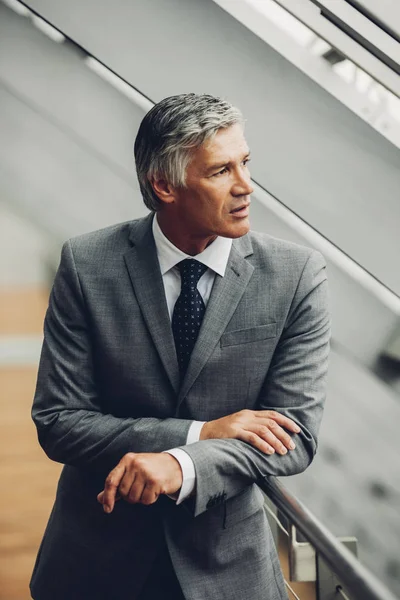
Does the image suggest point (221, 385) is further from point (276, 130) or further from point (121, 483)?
point (276, 130)

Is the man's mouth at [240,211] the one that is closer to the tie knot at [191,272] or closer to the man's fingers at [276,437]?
the tie knot at [191,272]

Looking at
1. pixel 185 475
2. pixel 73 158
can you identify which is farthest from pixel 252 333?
pixel 73 158

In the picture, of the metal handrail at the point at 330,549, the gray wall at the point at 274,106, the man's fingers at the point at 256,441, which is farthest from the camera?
the gray wall at the point at 274,106

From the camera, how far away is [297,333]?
4.84 ft

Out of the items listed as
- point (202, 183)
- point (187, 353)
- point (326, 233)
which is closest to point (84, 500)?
point (187, 353)

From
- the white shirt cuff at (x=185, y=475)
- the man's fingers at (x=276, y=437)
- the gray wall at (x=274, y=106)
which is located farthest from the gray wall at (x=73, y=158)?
the white shirt cuff at (x=185, y=475)

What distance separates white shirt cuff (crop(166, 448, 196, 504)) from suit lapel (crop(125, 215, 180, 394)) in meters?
0.17

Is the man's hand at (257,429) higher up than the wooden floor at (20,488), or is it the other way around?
the man's hand at (257,429)

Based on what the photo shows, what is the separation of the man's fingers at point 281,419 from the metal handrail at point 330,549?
0.31 feet

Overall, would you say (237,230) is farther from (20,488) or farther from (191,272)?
(20,488)

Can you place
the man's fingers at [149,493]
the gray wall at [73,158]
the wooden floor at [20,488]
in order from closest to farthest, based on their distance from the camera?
the man's fingers at [149,493] < the gray wall at [73,158] < the wooden floor at [20,488]

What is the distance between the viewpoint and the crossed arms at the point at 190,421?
1377 millimetres

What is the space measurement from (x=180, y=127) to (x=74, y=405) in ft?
1.80

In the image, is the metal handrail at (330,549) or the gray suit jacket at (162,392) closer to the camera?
the metal handrail at (330,549)
